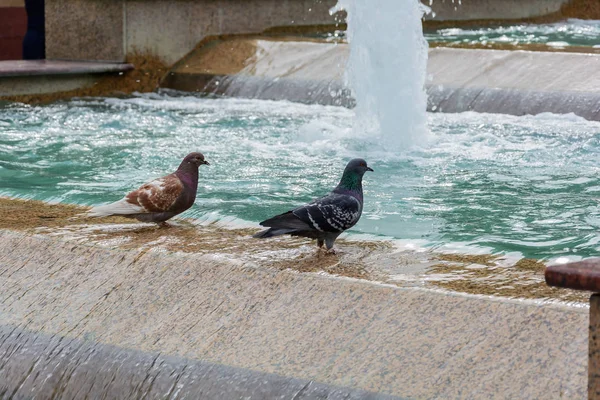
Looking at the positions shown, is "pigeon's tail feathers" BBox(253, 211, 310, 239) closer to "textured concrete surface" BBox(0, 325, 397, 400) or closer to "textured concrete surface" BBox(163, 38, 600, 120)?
"textured concrete surface" BBox(0, 325, 397, 400)

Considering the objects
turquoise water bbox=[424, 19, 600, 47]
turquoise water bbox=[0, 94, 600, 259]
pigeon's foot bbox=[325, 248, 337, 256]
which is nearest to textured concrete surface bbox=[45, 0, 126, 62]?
turquoise water bbox=[0, 94, 600, 259]

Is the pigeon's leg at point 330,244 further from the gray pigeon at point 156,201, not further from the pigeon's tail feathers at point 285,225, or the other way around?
the gray pigeon at point 156,201

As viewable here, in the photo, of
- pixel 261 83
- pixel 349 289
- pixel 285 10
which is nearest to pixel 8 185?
pixel 349 289

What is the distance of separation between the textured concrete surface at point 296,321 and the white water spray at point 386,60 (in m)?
5.84

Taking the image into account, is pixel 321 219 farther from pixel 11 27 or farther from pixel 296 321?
pixel 11 27

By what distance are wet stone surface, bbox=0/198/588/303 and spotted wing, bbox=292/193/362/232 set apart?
0.16 m

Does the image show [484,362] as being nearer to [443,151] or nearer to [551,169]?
[551,169]

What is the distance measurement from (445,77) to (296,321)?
27.2 ft

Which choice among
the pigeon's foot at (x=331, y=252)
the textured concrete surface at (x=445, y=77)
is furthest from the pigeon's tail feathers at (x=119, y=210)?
the textured concrete surface at (x=445, y=77)

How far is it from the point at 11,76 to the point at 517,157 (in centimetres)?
643

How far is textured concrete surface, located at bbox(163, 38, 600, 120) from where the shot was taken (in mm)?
11133

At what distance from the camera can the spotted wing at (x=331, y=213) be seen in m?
4.72

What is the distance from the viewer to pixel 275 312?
436 centimetres

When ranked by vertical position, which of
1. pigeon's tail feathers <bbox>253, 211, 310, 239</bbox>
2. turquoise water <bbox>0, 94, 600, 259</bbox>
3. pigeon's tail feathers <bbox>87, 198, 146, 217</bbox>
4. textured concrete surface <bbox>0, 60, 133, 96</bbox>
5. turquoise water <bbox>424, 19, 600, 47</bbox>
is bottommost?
turquoise water <bbox>0, 94, 600, 259</bbox>
